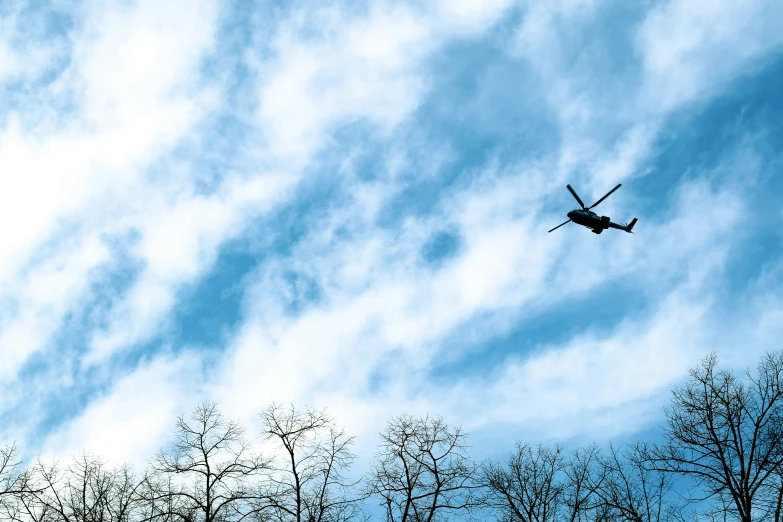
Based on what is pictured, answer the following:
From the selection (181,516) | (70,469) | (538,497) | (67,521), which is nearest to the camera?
(181,516)

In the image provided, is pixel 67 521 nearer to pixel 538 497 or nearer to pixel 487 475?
pixel 487 475

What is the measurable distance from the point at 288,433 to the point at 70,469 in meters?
8.18

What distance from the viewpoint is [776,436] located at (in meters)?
20.5

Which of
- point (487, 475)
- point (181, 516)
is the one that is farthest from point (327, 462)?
point (487, 475)

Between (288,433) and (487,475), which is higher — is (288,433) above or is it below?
above

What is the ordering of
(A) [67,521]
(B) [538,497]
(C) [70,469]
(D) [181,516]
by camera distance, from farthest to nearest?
(B) [538,497] → (C) [70,469] → (A) [67,521] → (D) [181,516]

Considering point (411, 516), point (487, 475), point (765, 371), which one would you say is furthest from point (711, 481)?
point (411, 516)

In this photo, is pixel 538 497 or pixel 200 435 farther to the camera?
pixel 538 497

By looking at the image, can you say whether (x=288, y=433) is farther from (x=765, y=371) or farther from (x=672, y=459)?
(x=765, y=371)

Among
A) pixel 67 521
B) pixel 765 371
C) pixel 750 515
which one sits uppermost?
pixel 765 371

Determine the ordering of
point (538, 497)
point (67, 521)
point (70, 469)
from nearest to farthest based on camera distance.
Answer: point (67, 521)
point (70, 469)
point (538, 497)

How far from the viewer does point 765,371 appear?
21969 millimetres

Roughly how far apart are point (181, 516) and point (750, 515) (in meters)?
17.9

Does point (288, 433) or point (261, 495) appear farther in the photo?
point (288, 433)
